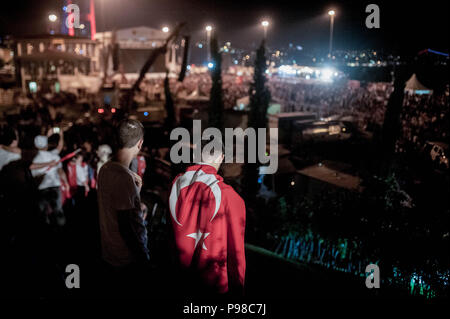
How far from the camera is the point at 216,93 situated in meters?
11.6

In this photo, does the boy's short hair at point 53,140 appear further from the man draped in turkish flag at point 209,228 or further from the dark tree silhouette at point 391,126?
the dark tree silhouette at point 391,126

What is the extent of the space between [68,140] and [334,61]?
28.5 metres

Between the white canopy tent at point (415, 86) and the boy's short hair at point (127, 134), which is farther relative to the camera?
the white canopy tent at point (415, 86)

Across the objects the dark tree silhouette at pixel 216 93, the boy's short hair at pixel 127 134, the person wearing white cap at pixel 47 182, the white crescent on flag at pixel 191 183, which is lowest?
the person wearing white cap at pixel 47 182

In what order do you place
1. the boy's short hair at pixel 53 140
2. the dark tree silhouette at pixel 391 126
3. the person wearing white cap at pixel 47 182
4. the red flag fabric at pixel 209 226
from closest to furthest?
1. the red flag fabric at pixel 209 226
2. the person wearing white cap at pixel 47 182
3. the dark tree silhouette at pixel 391 126
4. the boy's short hair at pixel 53 140

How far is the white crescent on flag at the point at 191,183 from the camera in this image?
2607mm

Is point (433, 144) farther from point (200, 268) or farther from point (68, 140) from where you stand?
point (68, 140)

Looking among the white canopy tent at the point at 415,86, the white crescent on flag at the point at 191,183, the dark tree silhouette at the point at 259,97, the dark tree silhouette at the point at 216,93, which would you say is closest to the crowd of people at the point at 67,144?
the white canopy tent at the point at 415,86

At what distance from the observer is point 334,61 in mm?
31516

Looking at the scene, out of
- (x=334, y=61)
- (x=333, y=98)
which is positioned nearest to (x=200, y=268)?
(x=333, y=98)

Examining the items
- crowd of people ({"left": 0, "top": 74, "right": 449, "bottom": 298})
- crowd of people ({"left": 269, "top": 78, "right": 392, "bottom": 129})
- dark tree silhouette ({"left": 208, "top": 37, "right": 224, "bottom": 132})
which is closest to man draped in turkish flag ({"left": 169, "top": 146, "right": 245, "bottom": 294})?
crowd of people ({"left": 0, "top": 74, "right": 449, "bottom": 298})

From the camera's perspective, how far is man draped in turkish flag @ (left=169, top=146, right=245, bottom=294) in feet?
8.56

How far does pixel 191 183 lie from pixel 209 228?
428 millimetres

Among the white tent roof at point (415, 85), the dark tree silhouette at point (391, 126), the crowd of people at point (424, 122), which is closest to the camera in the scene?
the dark tree silhouette at point (391, 126)
